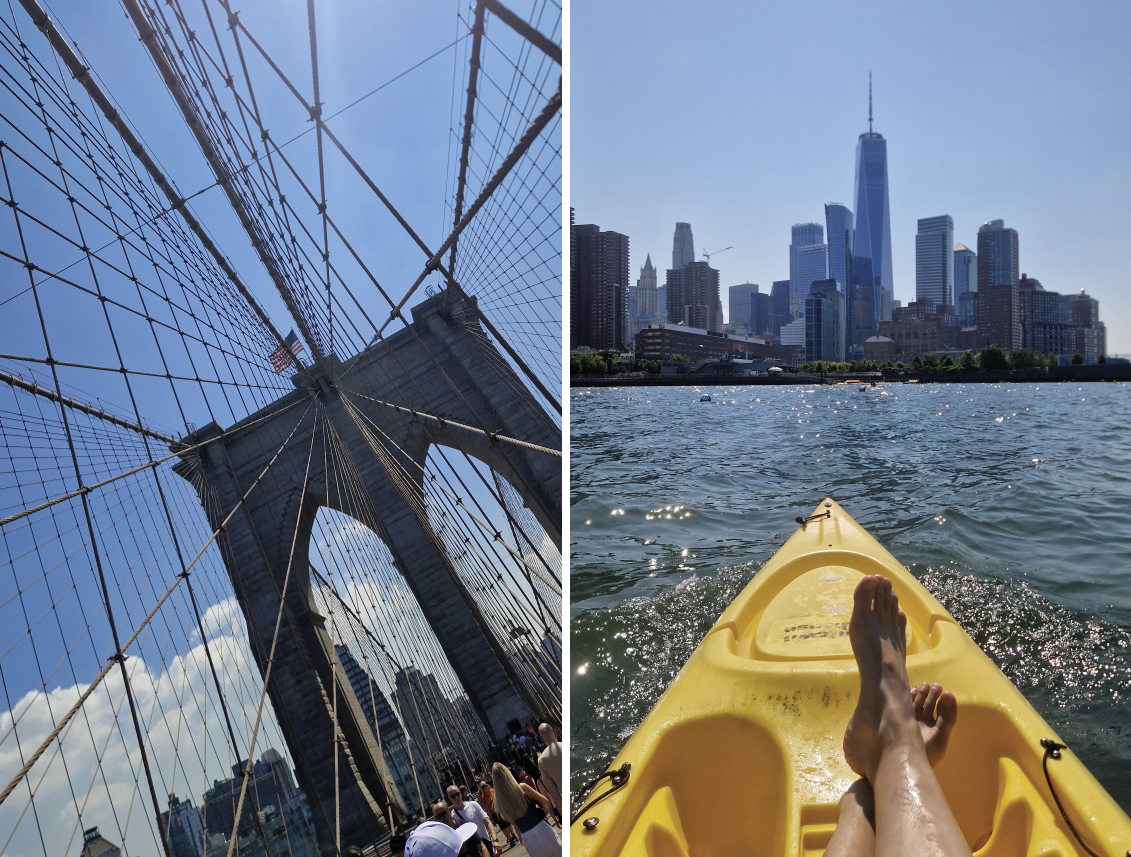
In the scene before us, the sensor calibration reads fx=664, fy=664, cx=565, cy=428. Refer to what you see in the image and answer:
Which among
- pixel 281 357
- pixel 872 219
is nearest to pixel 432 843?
pixel 281 357

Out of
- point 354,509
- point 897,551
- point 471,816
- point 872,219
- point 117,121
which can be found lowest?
point 471,816

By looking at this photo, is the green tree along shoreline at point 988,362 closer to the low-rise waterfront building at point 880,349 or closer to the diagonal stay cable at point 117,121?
the low-rise waterfront building at point 880,349

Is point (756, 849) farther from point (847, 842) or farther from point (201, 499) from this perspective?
point (201, 499)

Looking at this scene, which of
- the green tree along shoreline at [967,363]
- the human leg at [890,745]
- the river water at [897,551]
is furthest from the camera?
the green tree along shoreline at [967,363]

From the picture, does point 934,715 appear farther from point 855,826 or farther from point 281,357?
point 281,357

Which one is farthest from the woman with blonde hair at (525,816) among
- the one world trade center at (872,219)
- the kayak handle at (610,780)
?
the one world trade center at (872,219)
